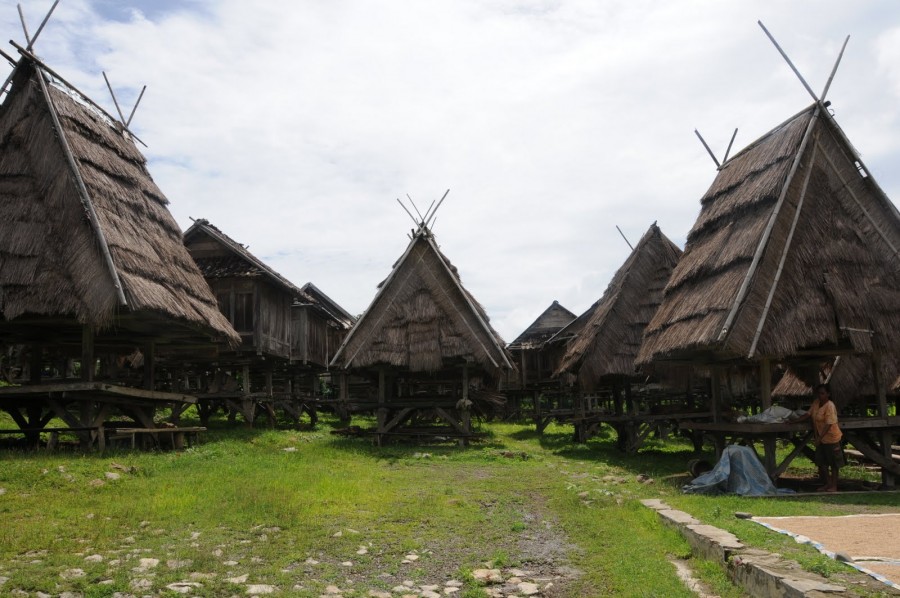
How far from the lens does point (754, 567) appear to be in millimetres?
A: 5602

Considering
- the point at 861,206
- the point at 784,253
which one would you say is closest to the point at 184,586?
the point at 784,253

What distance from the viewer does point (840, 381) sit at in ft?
55.4

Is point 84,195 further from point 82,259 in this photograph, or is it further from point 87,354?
point 87,354

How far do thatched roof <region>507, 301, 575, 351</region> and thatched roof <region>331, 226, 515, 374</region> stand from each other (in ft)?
55.8

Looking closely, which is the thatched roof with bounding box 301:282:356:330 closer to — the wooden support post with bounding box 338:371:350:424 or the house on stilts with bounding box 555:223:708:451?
the wooden support post with bounding box 338:371:350:424

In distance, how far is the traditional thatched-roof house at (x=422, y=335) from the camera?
17.3 meters

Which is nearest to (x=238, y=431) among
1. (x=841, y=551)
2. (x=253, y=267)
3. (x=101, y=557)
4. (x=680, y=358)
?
(x=253, y=267)

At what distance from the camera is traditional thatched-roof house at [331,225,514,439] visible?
17.3 m

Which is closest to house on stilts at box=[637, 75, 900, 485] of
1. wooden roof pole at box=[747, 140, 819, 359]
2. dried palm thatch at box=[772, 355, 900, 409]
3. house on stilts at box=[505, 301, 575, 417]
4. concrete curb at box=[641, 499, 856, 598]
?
wooden roof pole at box=[747, 140, 819, 359]

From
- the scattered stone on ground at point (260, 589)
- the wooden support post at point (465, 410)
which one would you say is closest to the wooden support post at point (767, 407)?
the wooden support post at point (465, 410)

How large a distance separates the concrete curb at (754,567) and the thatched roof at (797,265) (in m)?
4.98

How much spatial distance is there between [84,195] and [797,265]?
1247 cm

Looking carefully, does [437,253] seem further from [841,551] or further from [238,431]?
[841,551]

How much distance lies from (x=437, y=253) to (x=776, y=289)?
8.17 meters
